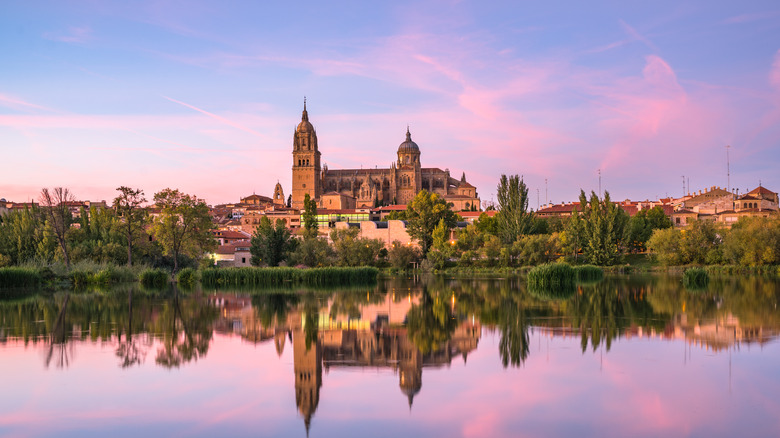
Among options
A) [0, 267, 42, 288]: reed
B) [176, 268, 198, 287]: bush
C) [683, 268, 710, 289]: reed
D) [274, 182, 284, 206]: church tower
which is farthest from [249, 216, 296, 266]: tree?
[274, 182, 284, 206]: church tower

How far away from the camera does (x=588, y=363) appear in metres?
10.8

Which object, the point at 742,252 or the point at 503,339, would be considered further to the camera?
the point at 742,252

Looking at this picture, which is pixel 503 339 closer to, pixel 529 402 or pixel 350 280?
pixel 529 402

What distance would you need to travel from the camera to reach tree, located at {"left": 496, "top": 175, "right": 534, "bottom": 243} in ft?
171

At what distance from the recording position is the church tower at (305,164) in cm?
12912

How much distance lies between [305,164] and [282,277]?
3801 inches

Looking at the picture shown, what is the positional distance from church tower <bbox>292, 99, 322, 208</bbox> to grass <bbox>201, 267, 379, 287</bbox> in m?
89.1

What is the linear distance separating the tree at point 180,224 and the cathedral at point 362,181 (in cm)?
8065

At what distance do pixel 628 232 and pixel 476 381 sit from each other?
45.3 metres

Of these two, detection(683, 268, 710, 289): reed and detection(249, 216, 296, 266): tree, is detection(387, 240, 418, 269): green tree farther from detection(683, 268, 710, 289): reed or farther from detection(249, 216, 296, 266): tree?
detection(683, 268, 710, 289): reed

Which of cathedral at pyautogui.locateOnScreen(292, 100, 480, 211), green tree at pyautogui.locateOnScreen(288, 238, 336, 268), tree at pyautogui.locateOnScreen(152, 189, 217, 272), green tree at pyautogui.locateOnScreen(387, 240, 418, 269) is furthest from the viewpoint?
cathedral at pyautogui.locateOnScreen(292, 100, 480, 211)

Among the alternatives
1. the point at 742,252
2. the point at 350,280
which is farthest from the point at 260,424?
the point at 742,252

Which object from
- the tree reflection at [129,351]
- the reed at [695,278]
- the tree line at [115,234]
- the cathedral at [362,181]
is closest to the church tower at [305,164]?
the cathedral at [362,181]

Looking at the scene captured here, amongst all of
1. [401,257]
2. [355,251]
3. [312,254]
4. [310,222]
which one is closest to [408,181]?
[310,222]
